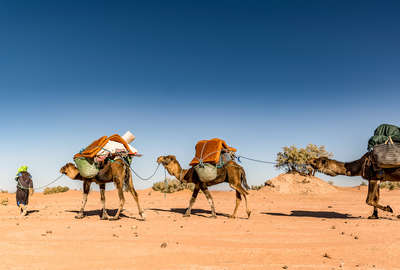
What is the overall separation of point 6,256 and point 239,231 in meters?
5.41

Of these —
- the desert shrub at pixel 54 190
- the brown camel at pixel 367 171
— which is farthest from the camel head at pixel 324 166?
the desert shrub at pixel 54 190

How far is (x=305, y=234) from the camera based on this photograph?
331 inches

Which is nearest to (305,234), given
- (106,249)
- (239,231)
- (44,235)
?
(239,231)

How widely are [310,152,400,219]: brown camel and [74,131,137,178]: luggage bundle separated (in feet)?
21.6

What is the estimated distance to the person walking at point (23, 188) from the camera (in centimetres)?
1341

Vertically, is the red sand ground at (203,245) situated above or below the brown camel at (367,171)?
below

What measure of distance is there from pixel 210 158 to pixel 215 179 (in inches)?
31.9

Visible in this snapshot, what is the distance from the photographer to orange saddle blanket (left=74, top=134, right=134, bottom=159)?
11453 millimetres

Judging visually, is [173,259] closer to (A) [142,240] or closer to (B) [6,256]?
(A) [142,240]

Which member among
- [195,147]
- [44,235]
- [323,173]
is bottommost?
[44,235]

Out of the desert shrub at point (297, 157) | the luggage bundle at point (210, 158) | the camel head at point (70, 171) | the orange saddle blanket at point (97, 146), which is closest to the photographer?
the orange saddle blanket at point (97, 146)

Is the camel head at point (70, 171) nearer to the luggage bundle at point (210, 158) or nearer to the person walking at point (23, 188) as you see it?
the person walking at point (23, 188)

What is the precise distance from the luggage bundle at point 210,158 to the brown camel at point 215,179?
0.77 ft

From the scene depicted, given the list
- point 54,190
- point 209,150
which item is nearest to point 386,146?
point 209,150
